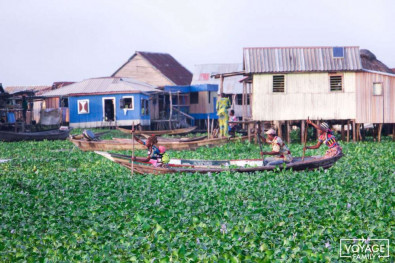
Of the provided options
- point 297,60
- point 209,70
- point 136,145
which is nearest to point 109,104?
point 209,70

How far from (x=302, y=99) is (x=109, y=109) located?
1645 centimetres

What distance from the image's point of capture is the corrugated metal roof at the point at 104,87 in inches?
1533

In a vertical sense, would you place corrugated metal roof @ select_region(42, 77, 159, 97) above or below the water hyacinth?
above

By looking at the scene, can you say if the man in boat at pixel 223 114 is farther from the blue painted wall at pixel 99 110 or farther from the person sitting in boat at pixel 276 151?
the blue painted wall at pixel 99 110

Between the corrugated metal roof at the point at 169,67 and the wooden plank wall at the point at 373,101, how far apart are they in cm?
2209

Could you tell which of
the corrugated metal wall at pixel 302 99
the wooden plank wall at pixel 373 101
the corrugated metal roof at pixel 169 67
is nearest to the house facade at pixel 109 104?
the corrugated metal roof at pixel 169 67

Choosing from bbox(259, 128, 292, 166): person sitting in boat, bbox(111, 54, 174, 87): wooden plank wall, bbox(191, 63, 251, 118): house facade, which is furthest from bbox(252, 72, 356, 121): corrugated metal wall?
bbox(111, 54, 174, 87): wooden plank wall

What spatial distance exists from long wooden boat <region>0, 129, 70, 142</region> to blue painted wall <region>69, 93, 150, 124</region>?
601cm

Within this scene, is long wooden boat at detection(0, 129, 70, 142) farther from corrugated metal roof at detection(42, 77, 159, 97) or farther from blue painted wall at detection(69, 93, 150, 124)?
corrugated metal roof at detection(42, 77, 159, 97)

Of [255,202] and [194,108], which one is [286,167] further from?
[194,108]

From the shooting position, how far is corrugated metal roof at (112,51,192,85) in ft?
158

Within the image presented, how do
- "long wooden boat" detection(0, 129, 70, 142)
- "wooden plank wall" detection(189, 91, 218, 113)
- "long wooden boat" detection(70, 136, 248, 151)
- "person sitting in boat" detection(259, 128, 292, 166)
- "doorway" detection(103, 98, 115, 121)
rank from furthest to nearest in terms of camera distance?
"wooden plank wall" detection(189, 91, 218, 113), "doorway" detection(103, 98, 115, 121), "long wooden boat" detection(0, 129, 70, 142), "long wooden boat" detection(70, 136, 248, 151), "person sitting in boat" detection(259, 128, 292, 166)

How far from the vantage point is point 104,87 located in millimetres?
40094

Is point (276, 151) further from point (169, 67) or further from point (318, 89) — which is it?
point (169, 67)
